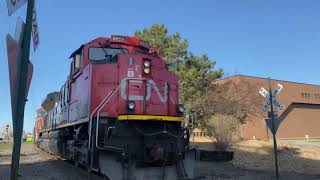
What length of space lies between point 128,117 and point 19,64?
5.07 m

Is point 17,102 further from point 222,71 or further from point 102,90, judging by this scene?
point 222,71

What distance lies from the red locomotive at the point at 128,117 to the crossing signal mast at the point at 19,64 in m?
4.33

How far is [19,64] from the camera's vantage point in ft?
16.6

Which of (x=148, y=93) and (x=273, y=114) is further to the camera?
(x=273, y=114)

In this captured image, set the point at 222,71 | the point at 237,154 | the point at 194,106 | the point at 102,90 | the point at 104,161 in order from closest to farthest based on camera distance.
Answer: the point at 104,161 < the point at 102,90 < the point at 237,154 < the point at 194,106 < the point at 222,71

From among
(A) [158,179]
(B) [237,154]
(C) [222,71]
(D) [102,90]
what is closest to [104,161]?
(A) [158,179]

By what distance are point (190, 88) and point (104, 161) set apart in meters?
21.4

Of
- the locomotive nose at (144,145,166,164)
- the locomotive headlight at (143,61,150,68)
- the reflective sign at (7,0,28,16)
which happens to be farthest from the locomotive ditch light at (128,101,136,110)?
the reflective sign at (7,0,28,16)

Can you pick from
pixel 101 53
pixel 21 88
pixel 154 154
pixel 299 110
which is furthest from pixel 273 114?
pixel 299 110

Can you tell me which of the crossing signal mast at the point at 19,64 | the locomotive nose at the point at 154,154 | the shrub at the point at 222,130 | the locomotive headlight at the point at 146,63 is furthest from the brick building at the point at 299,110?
the crossing signal mast at the point at 19,64

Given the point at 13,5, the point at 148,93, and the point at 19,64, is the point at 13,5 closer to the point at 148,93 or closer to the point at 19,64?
the point at 19,64

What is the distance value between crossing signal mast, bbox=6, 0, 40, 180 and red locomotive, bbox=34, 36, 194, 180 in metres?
4.33

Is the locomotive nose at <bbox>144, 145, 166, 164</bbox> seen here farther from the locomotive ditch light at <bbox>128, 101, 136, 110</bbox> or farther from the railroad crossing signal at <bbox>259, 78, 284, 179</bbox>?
the railroad crossing signal at <bbox>259, 78, 284, 179</bbox>

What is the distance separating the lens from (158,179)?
9.92 metres
